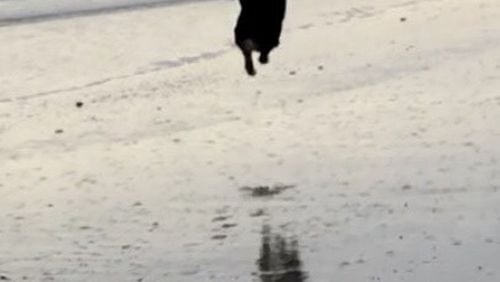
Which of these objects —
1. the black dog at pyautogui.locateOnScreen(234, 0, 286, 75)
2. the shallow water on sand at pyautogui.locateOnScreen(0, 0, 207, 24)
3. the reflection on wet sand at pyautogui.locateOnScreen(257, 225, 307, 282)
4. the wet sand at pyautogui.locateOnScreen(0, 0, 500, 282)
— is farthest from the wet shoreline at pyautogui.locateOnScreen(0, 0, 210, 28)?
the reflection on wet sand at pyautogui.locateOnScreen(257, 225, 307, 282)

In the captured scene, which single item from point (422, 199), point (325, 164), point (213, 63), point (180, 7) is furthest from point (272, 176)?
point (180, 7)

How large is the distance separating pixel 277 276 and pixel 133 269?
663mm

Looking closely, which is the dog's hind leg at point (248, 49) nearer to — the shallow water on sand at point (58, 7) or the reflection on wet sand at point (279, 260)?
the reflection on wet sand at point (279, 260)

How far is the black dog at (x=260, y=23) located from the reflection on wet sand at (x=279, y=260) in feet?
6.04

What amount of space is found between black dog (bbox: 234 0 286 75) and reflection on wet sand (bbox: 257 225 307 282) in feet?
6.04

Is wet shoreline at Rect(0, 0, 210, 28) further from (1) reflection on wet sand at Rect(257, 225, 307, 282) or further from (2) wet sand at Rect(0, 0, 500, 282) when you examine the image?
(1) reflection on wet sand at Rect(257, 225, 307, 282)

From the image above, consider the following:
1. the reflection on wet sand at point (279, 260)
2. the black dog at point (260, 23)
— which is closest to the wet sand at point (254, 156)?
the reflection on wet sand at point (279, 260)

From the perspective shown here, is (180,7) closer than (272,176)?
No

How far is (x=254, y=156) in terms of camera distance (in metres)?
8.52

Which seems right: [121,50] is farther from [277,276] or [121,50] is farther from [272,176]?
[277,276]

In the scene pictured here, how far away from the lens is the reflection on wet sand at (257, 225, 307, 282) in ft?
19.7

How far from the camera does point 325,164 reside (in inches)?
323

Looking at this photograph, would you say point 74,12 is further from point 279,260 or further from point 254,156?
point 279,260

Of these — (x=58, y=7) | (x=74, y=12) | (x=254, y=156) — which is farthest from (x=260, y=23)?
(x=58, y=7)
